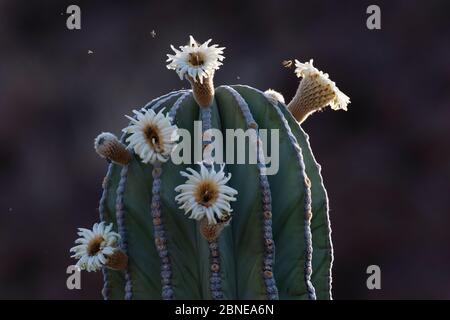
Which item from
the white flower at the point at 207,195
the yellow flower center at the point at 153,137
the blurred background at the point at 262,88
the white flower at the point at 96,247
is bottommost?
the white flower at the point at 96,247

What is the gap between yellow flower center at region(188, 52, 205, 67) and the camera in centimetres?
201

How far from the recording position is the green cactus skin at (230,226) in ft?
6.55

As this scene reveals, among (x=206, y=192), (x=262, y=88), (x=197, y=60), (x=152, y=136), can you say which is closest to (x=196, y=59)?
(x=197, y=60)

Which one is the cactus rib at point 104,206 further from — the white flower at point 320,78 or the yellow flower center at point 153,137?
the white flower at point 320,78

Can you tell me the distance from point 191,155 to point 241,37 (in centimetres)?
467

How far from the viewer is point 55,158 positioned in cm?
643

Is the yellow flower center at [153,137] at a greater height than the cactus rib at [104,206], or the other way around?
the yellow flower center at [153,137]

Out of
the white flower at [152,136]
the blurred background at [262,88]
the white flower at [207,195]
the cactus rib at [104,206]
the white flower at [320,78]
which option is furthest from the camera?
the blurred background at [262,88]

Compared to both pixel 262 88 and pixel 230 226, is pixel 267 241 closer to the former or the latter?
pixel 230 226

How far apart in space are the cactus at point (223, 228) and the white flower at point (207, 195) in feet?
0.17

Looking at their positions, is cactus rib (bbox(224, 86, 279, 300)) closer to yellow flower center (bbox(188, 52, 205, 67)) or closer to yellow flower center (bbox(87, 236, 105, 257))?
yellow flower center (bbox(188, 52, 205, 67))

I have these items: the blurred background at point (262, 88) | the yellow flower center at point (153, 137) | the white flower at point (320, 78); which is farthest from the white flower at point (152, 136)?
the blurred background at point (262, 88)
